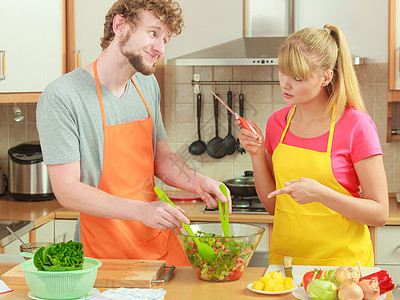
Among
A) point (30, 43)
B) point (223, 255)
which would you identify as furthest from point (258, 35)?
point (223, 255)

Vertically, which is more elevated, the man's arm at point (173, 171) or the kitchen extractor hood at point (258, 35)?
the kitchen extractor hood at point (258, 35)

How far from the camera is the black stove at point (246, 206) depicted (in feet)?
9.18

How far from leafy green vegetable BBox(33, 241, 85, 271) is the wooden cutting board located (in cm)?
14

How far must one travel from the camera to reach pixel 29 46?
9.55ft

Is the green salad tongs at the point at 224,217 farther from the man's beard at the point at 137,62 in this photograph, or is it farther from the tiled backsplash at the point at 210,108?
the tiled backsplash at the point at 210,108

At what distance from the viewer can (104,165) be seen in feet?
6.25

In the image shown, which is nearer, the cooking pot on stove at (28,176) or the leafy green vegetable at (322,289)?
the leafy green vegetable at (322,289)

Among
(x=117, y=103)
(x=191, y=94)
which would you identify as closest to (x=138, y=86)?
(x=117, y=103)

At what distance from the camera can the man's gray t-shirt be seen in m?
1.77

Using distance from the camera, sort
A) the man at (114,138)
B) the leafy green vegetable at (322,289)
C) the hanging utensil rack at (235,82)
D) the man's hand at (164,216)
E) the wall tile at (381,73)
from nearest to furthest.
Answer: the leafy green vegetable at (322,289) < the man's hand at (164,216) < the man at (114,138) < the wall tile at (381,73) < the hanging utensil rack at (235,82)

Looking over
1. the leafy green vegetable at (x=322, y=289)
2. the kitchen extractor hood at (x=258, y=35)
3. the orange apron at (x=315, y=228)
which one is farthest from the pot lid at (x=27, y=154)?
the leafy green vegetable at (x=322, y=289)

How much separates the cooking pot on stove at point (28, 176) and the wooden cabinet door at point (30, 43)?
38cm

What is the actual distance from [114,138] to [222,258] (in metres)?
0.62

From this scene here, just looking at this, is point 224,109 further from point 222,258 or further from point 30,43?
point 222,258
